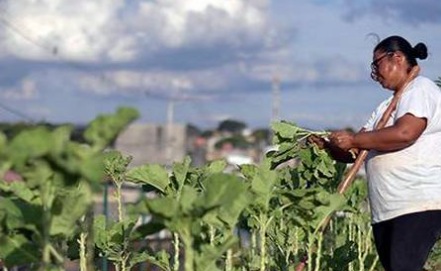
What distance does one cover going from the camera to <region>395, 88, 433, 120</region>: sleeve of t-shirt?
558cm

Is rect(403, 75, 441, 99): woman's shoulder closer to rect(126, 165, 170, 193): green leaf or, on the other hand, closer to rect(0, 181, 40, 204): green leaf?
rect(126, 165, 170, 193): green leaf

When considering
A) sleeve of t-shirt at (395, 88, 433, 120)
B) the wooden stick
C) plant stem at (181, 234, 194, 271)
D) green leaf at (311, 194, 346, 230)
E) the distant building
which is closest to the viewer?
plant stem at (181, 234, 194, 271)

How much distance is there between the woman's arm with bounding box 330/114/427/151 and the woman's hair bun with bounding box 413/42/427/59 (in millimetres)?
570

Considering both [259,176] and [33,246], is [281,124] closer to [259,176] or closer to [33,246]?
[259,176]

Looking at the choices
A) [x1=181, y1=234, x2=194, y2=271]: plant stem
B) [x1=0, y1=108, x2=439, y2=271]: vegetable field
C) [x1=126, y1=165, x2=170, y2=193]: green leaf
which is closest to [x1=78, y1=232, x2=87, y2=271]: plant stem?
[x1=0, y1=108, x2=439, y2=271]: vegetable field

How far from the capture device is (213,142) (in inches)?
4825

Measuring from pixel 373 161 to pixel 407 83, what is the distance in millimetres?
442

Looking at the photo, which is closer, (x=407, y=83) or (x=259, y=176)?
(x=259, y=176)

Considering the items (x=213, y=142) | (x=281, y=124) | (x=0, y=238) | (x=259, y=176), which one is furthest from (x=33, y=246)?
(x=213, y=142)

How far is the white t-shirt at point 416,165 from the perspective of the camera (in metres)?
5.66

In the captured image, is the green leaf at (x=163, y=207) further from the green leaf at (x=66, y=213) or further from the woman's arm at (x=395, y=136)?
the woman's arm at (x=395, y=136)

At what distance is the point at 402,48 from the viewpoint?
19.6 ft

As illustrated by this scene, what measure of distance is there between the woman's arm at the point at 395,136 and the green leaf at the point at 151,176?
96 cm

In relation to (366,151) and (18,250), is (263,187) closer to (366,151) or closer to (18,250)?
(18,250)
